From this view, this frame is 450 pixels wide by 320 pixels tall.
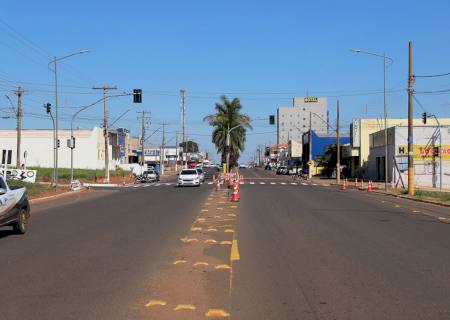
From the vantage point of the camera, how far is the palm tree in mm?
84688

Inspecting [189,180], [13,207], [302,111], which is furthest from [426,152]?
[302,111]

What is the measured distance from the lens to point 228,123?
84.8 m

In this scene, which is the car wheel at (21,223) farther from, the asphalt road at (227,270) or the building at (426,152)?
the building at (426,152)

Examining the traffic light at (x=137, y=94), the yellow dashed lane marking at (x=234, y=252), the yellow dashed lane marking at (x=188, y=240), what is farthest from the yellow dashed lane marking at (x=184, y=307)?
the traffic light at (x=137, y=94)

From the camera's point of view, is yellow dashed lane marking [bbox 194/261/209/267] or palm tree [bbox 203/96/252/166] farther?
palm tree [bbox 203/96/252/166]

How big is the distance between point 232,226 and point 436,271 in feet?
27.5

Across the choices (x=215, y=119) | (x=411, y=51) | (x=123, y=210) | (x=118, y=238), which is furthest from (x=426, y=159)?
(x=118, y=238)

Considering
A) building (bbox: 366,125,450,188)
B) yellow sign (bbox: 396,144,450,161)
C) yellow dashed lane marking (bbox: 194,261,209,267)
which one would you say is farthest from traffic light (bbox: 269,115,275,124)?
yellow dashed lane marking (bbox: 194,261,209,267)

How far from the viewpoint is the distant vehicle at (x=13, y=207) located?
14734 millimetres

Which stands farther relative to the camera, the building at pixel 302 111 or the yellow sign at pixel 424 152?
the building at pixel 302 111

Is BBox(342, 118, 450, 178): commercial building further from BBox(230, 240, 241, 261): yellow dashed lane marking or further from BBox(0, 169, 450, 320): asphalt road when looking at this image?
BBox(230, 240, 241, 261): yellow dashed lane marking

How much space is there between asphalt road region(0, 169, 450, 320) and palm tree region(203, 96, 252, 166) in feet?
216

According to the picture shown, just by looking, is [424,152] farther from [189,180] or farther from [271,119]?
[189,180]

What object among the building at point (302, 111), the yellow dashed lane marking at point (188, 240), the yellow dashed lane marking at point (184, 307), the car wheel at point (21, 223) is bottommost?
the yellow dashed lane marking at point (184, 307)
